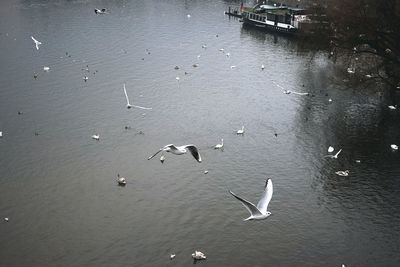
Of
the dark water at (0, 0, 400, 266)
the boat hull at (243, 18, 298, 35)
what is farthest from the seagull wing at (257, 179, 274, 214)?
the boat hull at (243, 18, 298, 35)

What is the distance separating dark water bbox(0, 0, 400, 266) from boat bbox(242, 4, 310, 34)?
1695 cm

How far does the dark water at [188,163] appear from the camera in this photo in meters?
28.5

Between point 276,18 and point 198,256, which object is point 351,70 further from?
point 198,256

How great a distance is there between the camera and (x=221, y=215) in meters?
31.2

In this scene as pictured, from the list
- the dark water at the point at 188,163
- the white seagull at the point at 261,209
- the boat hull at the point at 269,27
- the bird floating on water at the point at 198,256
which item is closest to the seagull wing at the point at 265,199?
the white seagull at the point at 261,209

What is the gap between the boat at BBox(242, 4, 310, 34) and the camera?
8456 centimetres

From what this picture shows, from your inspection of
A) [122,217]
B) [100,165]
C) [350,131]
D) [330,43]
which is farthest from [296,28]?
[122,217]

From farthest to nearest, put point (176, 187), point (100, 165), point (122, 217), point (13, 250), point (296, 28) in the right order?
point (296, 28), point (100, 165), point (176, 187), point (122, 217), point (13, 250)

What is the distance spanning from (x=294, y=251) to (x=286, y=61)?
1690 inches

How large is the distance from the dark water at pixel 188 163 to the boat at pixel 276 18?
55.6 ft

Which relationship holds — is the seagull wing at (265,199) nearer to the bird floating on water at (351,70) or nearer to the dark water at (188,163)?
the dark water at (188,163)

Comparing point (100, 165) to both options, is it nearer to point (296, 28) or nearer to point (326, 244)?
point (326, 244)

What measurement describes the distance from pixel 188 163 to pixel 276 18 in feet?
196

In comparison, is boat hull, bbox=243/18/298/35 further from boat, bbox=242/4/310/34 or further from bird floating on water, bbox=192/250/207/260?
bird floating on water, bbox=192/250/207/260
